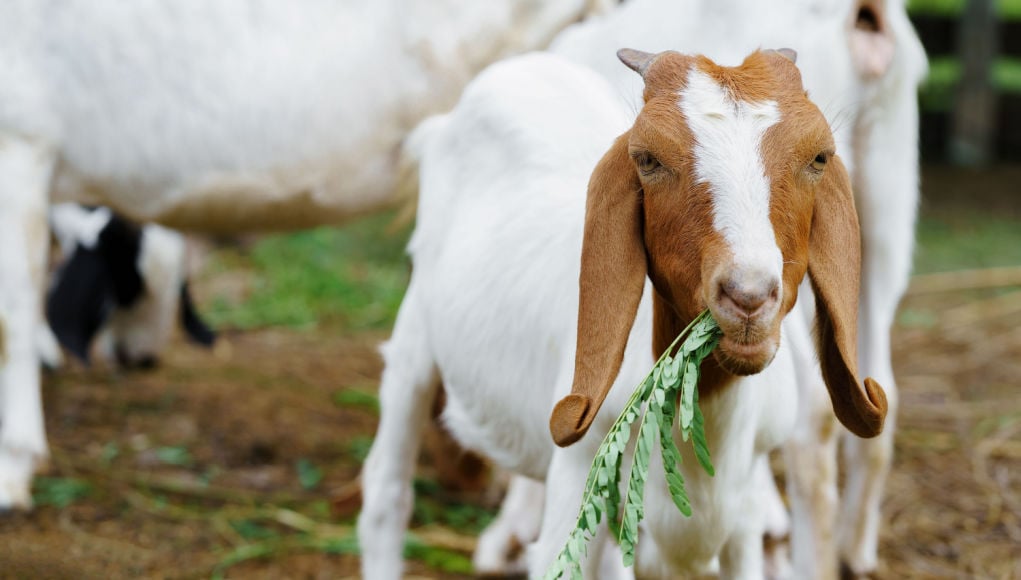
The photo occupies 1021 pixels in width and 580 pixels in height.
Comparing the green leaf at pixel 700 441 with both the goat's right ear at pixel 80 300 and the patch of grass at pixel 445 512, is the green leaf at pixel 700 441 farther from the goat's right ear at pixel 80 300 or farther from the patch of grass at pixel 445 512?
the goat's right ear at pixel 80 300

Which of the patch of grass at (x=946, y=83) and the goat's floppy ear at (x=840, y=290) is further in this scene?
the patch of grass at (x=946, y=83)

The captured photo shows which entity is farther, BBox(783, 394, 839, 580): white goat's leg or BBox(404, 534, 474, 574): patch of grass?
BBox(404, 534, 474, 574): patch of grass

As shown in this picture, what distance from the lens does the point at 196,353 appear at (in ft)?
22.9

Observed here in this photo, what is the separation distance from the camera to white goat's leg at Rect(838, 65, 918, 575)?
11.7ft

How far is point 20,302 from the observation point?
14.6ft

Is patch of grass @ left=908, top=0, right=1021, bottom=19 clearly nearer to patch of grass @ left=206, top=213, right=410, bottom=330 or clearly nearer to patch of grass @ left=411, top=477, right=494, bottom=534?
patch of grass @ left=206, top=213, right=410, bottom=330

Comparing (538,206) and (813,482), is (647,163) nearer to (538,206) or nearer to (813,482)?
(538,206)

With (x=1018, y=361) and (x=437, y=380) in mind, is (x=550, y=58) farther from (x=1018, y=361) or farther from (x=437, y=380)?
(x=1018, y=361)

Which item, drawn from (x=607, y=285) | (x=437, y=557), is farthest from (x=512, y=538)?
(x=607, y=285)

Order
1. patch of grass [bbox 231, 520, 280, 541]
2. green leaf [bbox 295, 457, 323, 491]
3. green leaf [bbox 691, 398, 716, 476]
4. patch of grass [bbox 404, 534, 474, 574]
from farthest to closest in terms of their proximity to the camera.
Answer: green leaf [bbox 295, 457, 323, 491] → patch of grass [bbox 231, 520, 280, 541] → patch of grass [bbox 404, 534, 474, 574] → green leaf [bbox 691, 398, 716, 476]

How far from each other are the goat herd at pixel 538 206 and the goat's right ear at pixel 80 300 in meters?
0.01


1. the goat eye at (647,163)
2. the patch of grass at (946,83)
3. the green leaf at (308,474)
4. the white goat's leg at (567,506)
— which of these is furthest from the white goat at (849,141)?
the patch of grass at (946,83)

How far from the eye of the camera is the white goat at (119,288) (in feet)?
19.6

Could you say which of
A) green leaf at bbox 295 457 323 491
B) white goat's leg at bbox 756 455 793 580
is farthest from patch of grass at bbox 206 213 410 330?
white goat's leg at bbox 756 455 793 580
